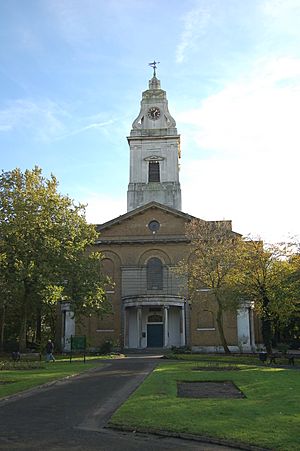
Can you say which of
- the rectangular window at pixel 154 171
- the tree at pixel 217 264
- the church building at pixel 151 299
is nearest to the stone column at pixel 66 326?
the church building at pixel 151 299

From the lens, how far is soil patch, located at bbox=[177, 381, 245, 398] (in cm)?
1377

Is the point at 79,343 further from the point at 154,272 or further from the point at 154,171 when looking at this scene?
the point at 154,171

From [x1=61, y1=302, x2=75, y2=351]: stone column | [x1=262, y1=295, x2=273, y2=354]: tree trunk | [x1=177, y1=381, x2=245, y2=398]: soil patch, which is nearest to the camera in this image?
→ [x1=177, y1=381, x2=245, y2=398]: soil patch

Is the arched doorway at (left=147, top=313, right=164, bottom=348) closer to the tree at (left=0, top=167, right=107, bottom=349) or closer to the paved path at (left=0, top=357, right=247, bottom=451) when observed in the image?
the tree at (left=0, top=167, right=107, bottom=349)

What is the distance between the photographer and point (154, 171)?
5972 centimetres

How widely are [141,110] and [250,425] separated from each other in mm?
56217

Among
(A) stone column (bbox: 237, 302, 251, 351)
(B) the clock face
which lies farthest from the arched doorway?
(B) the clock face

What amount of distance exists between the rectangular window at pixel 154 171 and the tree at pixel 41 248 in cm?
2275

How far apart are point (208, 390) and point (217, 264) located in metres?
21.5

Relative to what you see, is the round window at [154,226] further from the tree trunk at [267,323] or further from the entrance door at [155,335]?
the tree trunk at [267,323]

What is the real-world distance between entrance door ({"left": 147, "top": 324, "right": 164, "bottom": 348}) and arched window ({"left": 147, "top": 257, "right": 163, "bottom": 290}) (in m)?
3.85

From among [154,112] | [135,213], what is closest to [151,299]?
[135,213]

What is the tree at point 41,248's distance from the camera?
32781 millimetres

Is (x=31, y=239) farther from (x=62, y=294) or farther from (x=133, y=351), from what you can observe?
(x=133, y=351)
